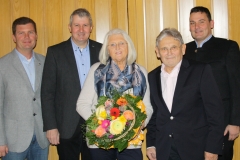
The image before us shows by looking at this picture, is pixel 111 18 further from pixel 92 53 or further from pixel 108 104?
pixel 108 104

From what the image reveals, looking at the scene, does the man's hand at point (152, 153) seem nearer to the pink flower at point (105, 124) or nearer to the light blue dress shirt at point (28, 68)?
the pink flower at point (105, 124)

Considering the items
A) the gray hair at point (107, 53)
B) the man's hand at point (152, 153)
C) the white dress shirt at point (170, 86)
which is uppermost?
the gray hair at point (107, 53)

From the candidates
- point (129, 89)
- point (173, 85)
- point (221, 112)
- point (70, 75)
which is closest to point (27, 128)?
point (70, 75)

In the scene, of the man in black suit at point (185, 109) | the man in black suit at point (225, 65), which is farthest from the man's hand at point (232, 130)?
the man in black suit at point (185, 109)

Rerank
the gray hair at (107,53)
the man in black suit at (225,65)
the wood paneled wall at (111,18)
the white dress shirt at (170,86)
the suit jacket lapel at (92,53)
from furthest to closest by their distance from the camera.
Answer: the wood paneled wall at (111,18) → the suit jacket lapel at (92,53) → the man in black suit at (225,65) → the gray hair at (107,53) → the white dress shirt at (170,86)

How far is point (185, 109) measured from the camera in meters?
2.13

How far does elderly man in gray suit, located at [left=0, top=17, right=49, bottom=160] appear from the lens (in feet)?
8.63

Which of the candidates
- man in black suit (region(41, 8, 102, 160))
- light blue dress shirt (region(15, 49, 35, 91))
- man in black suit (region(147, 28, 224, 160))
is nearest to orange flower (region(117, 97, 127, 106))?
man in black suit (region(147, 28, 224, 160))

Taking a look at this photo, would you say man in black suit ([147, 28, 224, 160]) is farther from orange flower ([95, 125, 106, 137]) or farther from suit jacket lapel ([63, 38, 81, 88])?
suit jacket lapel ([63, 38, 81, 88])

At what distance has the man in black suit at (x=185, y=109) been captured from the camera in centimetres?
210

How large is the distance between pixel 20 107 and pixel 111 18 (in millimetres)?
1428

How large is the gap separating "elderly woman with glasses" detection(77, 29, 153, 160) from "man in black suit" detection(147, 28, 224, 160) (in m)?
0.19

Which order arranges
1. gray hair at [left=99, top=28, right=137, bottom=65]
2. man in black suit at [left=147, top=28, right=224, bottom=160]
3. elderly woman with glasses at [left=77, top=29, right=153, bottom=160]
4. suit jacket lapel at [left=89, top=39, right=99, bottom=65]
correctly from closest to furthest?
man in black suit at [left=147, top=28, right=224, bottom=160], elderly woman with glasses at [left=77, top=29, right=153, bottom=160], gray hair at [left=99, top=28, right=137, bottom=65], suit jacket lapel at [left=89, top=39, right=99, bottom=65]

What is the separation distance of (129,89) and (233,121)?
100cm
